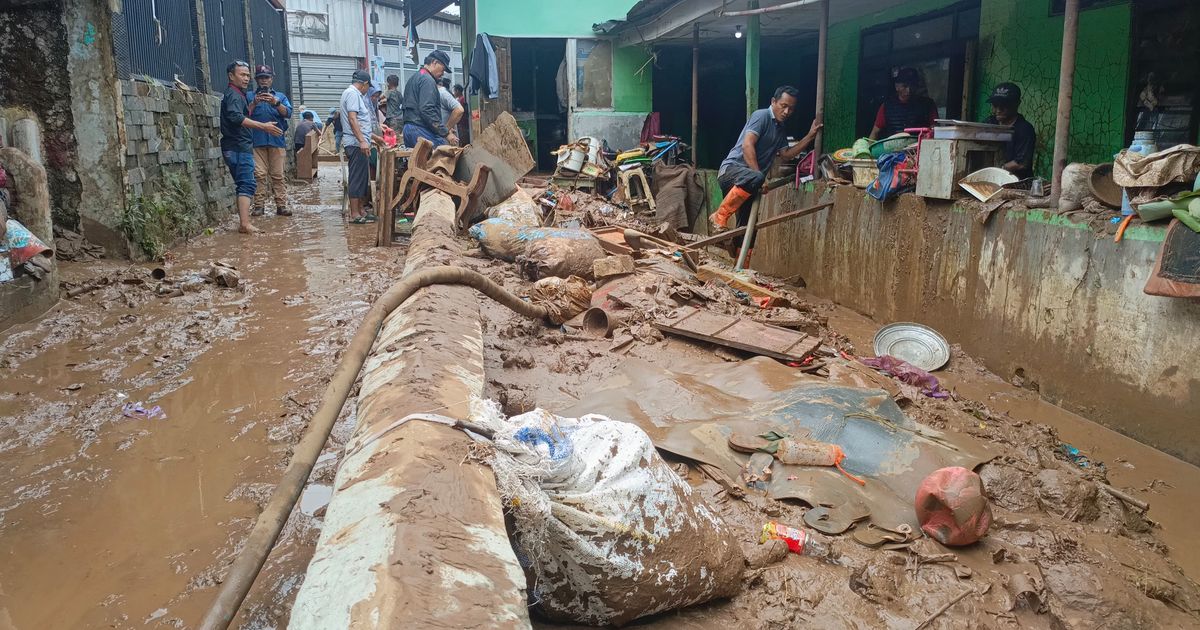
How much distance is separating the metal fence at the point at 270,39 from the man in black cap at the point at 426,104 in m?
7.36

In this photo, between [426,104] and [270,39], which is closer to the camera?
[426,104]

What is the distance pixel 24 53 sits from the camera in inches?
240

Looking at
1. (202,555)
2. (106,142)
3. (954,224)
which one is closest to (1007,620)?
(202,555)

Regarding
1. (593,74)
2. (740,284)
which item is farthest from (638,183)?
(740,284)

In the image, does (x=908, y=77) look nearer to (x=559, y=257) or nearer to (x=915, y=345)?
(x=915, y=345)

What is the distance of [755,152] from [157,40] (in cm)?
675

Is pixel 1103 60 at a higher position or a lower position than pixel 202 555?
higher

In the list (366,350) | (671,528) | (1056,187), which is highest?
(1056,187)

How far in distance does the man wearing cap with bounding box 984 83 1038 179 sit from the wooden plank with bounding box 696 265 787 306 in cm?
208

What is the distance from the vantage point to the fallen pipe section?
57.5 inches

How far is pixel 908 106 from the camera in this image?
8094mm

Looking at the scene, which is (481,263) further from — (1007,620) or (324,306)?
(1007,620)

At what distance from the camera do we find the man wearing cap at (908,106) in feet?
26.3

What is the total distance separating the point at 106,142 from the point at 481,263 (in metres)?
3.35
